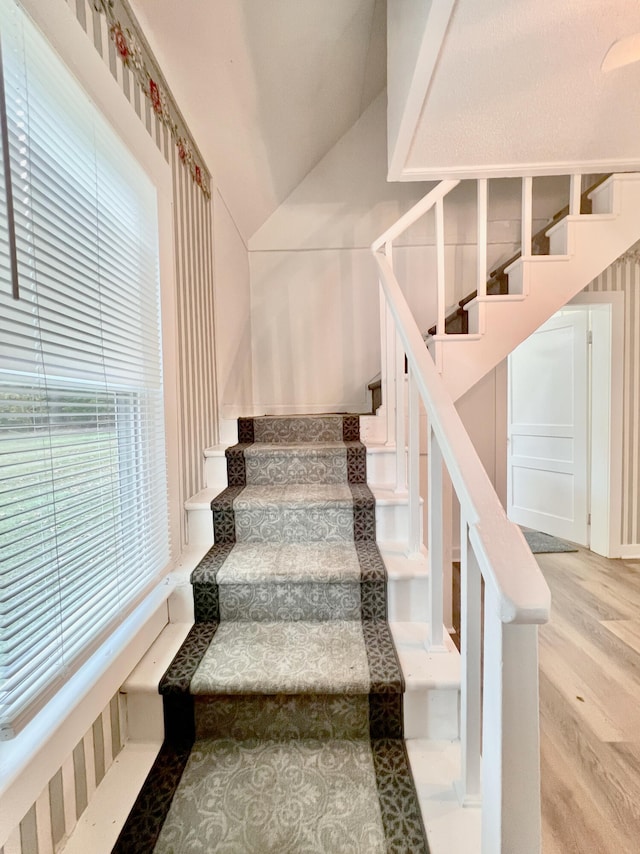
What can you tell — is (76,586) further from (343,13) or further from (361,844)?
(343,13)

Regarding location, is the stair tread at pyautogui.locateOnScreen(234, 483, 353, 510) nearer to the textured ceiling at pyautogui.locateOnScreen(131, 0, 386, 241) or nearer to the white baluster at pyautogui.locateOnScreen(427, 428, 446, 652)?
the white baluster at pyautogui.locateOnScreen(427, 428, 446, 652)

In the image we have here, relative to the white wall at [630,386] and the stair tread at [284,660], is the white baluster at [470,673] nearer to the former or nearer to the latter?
the stair tread at [284,660]

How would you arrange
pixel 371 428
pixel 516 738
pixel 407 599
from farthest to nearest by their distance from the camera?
pixel 371 428
pixel 407 599
pixel 516 738

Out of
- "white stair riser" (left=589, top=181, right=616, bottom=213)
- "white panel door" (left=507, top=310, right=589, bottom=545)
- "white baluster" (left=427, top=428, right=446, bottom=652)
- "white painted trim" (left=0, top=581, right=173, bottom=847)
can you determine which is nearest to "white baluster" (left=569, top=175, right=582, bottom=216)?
"white stair riser" (left=589, top=181, right=616, bottom=213)

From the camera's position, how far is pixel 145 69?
134 centimetres

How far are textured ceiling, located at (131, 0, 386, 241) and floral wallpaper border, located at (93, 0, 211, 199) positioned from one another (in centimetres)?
5

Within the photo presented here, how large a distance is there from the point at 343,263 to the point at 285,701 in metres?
2.92

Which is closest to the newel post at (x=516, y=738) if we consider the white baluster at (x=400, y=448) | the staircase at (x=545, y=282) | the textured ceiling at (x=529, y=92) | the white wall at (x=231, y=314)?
the white baluster at (x=400, y=448)

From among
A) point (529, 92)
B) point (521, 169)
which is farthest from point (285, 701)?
point (521, 169)

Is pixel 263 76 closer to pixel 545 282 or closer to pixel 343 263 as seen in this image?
pixel 343 263

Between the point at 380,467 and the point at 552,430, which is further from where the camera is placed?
the point at 552,430

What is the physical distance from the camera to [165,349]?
1439 mm

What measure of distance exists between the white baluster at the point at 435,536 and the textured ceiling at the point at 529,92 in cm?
138

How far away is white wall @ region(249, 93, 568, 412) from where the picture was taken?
3018mm
